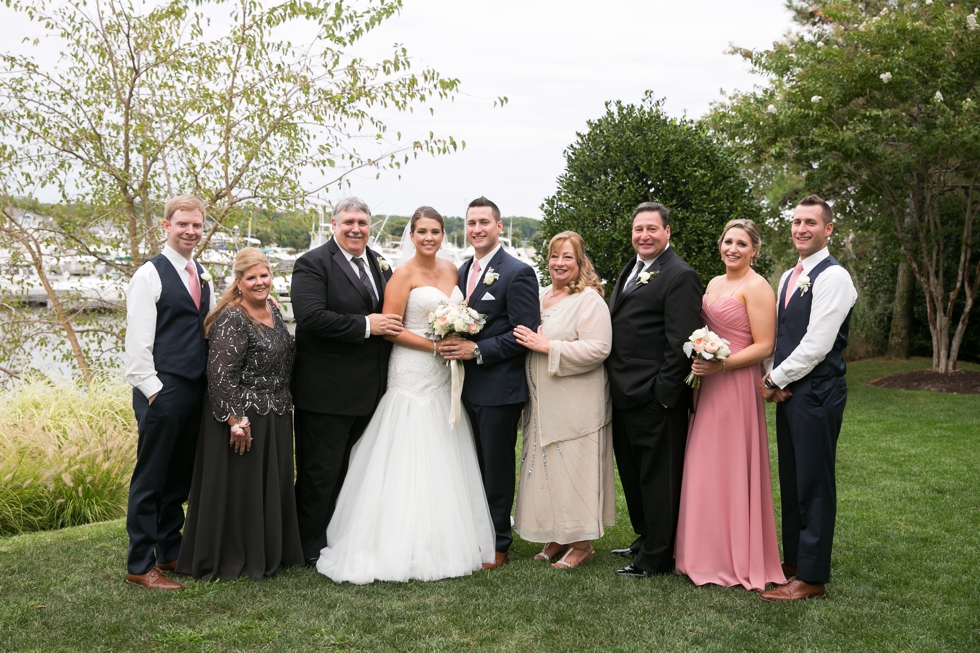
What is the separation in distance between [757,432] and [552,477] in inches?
54.9

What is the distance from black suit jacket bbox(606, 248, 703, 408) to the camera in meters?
5.20

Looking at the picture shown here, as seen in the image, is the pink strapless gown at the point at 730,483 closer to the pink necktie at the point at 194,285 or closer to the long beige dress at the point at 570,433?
the long beige dress at the point at 570,433

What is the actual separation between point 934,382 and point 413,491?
12.5 m

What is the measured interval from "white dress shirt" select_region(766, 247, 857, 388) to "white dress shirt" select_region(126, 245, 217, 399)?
383 centimetres

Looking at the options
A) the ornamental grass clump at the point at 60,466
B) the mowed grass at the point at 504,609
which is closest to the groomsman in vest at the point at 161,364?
the mowed grass at the point at 504,609

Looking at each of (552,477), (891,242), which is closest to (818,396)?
(552,477)

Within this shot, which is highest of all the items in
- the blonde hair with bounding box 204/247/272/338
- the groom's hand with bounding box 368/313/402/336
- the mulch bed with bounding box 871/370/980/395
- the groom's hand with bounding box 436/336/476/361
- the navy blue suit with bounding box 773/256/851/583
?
the blonde hair with bounding box 204/247/272/338

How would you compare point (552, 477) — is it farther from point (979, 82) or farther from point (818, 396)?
point (979, 82)

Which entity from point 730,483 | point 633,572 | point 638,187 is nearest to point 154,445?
point 633,572

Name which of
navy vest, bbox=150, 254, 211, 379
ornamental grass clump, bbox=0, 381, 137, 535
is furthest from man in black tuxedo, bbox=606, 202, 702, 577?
ornamental grass clump, bbox=0, 381, 137, 535

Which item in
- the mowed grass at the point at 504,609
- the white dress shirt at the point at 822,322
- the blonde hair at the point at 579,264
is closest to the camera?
the mowed grass at the point at 504,609

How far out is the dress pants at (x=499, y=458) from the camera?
560cm

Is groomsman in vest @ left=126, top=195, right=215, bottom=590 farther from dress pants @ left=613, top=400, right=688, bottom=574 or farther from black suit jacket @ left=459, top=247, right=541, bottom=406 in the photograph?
dress pants @ left=613, top=400, right=688, bottom=574

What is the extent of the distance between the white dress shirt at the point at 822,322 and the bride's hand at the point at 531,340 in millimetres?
1487
